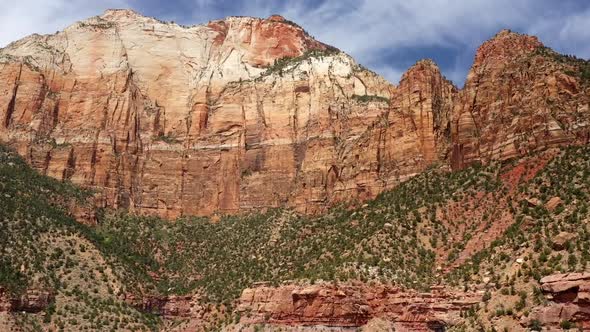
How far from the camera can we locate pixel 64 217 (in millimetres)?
97125

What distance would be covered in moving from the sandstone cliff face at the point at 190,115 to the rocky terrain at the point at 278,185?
306mm

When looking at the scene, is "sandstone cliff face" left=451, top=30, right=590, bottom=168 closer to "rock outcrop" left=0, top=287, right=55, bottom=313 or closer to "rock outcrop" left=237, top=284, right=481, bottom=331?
"rock outcrop" left=237, top=284, right=481, bottom=331

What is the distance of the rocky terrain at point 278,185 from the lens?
67812 mm

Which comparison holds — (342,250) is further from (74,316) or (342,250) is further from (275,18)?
(275,18)

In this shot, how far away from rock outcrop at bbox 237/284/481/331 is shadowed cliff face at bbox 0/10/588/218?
21.2 metres

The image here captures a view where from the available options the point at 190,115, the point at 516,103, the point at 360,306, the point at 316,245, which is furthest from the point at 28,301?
the point at 516,103

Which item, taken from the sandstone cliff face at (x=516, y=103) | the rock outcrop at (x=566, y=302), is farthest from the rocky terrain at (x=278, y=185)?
the sandstone cliff face at (x=516, y=103)

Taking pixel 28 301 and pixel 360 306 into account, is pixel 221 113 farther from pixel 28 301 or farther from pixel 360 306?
pixel 360 306

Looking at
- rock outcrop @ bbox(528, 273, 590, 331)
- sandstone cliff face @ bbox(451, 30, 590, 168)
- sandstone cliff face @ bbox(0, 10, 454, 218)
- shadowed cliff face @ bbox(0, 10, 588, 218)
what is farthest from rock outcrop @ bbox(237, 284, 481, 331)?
sandstone cliff face @ bbox(0, 10, 454, 218)

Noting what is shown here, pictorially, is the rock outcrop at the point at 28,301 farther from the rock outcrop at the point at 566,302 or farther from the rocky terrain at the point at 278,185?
the rock outcrop at the point at 566,302

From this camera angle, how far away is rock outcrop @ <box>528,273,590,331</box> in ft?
171

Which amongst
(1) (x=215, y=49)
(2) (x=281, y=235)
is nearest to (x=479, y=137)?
(2) (x=281, y=235)

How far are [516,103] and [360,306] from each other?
2609 cm

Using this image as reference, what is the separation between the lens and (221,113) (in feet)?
389
